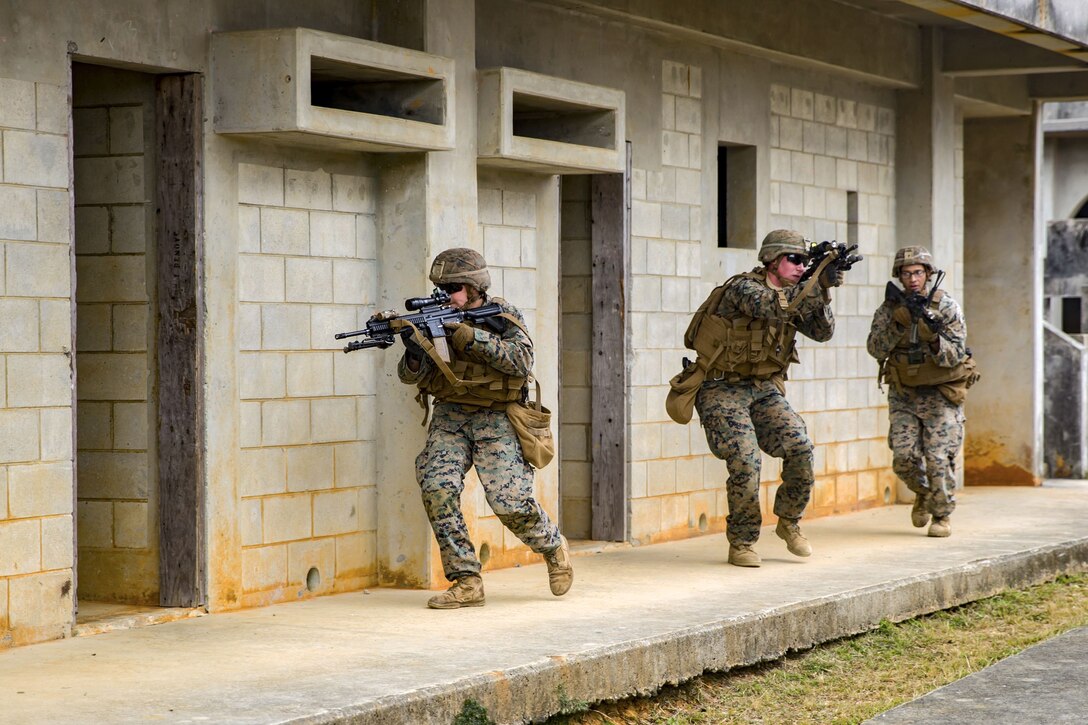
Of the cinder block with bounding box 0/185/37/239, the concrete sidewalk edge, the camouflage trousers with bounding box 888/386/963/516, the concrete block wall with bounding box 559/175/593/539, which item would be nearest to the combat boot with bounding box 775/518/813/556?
the concrete sidewalk edge

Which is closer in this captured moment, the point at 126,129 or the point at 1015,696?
the point at 1015,696

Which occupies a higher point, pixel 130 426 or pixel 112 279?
pixel 112 279

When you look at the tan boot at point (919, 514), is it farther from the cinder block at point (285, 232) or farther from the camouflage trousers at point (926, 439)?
the cinder block at point (285, 232)

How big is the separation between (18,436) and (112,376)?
40.4 inches

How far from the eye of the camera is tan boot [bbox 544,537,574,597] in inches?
307

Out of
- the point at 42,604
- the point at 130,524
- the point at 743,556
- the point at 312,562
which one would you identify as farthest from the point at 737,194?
the point at 42,604

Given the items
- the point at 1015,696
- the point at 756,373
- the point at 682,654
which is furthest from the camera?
the point at 756,373

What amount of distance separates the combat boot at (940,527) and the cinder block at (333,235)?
437cm

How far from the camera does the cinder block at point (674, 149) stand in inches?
411

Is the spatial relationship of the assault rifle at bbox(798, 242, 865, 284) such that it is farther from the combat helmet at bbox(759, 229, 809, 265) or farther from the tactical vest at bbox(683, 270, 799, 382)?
the tactical vest at bbox(683, 270, 799, 382)

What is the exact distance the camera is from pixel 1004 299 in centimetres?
1473

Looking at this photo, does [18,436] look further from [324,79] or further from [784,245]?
[784,245]

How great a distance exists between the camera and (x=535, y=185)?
9367 millimetres

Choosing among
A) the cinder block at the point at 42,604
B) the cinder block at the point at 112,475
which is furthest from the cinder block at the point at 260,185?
the cinder block at the point at 42,604
